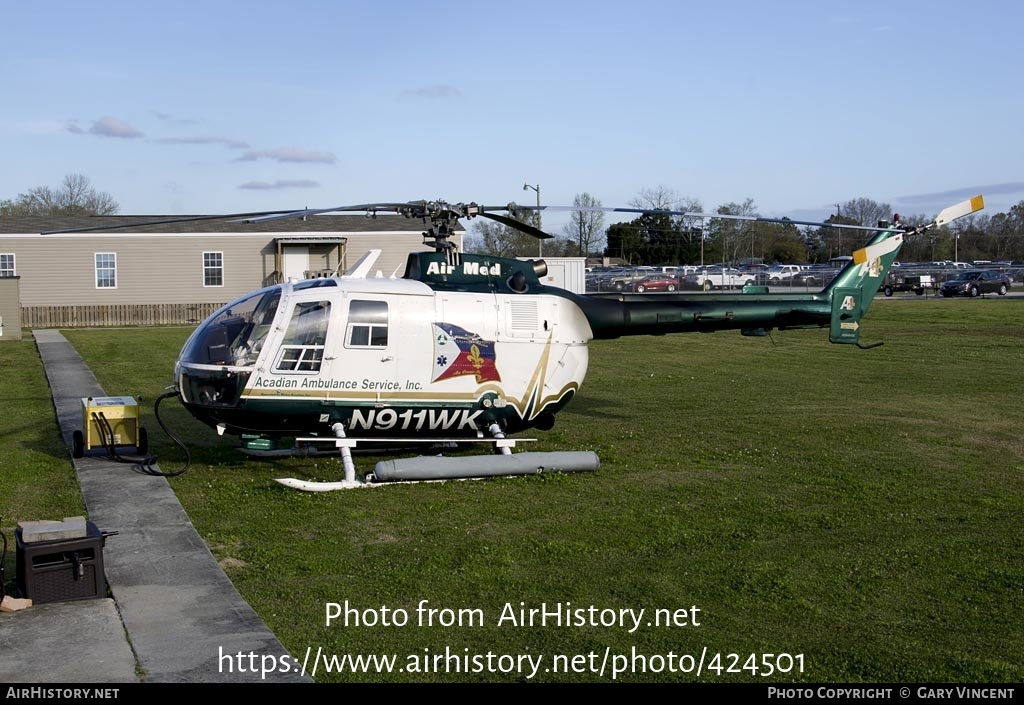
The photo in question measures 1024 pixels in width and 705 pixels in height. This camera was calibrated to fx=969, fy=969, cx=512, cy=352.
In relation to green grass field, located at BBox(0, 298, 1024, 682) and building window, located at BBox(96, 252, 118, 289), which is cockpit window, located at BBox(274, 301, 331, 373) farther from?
building window, located at BBox(96, 252, 118, 289)

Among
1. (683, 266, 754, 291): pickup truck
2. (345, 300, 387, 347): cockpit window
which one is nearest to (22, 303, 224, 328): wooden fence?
(683, 266, 754, 291): pickup truck

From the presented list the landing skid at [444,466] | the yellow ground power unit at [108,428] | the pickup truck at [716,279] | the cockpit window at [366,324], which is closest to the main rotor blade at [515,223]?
the cockpit window at [366,324]

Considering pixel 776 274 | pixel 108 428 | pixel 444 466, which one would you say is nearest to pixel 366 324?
pixel 444 466

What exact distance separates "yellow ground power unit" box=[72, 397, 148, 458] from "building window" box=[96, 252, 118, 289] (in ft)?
100

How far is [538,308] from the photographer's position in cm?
1291

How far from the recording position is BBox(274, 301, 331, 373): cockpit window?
450 inches

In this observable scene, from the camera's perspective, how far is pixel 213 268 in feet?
139

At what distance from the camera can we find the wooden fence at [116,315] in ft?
131

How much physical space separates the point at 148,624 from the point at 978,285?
197 feet

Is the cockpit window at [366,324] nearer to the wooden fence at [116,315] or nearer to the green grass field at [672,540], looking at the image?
the green grass field at [672,540]

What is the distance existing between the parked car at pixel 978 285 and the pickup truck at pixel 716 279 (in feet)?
39.1

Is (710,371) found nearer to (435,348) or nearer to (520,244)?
(435,348)
